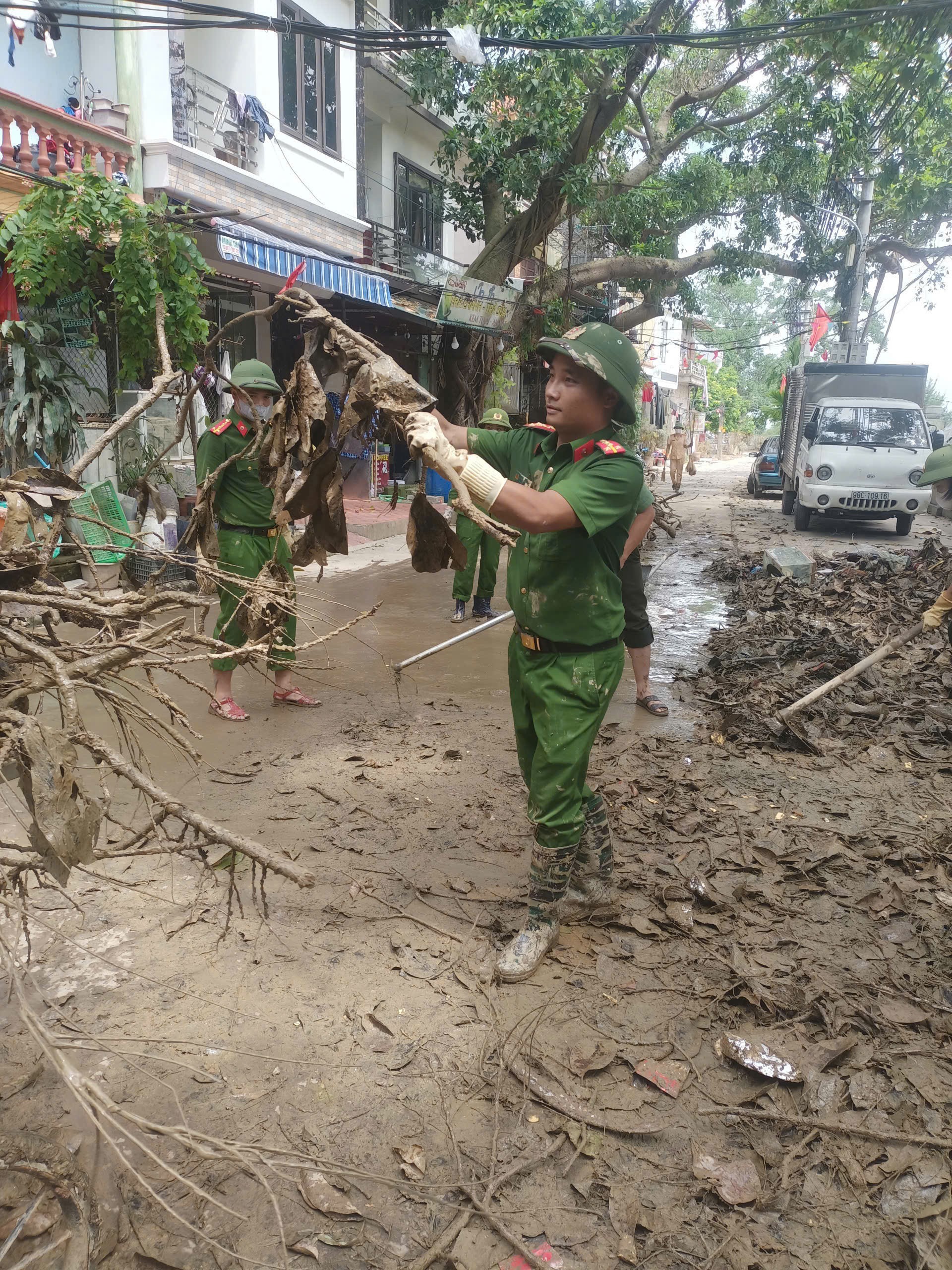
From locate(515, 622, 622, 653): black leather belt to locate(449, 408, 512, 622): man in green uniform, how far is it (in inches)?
159

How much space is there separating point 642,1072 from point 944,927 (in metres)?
1.48

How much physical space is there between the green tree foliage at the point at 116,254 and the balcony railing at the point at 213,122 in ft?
13.0

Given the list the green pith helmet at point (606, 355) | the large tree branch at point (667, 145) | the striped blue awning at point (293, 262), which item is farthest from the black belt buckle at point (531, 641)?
the large tree branch at point (667, 145)

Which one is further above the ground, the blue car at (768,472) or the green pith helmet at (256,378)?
the green pith helmet at (256,378)

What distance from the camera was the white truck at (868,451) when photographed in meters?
14.0

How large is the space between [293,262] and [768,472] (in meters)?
14.7

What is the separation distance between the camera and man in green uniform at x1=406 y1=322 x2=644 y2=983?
2.66m

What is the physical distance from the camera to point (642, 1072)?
99.3 inches

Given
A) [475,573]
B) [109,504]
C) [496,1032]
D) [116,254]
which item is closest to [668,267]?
[475,573]

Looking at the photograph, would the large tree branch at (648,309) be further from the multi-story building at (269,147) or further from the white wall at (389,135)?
the white wall at (389,135)

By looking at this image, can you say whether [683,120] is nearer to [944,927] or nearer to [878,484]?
[878,484]

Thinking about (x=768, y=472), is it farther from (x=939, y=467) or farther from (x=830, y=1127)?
(x=830, y=1127)

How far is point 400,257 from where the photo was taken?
1656 cm

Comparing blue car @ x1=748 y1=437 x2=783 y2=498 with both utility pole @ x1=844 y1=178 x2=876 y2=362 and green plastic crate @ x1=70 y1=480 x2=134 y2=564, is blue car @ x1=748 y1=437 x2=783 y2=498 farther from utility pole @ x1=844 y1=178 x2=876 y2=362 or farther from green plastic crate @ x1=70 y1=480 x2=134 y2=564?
green plastic crate @ x1=70 y1=480 x2=134 y2=564
